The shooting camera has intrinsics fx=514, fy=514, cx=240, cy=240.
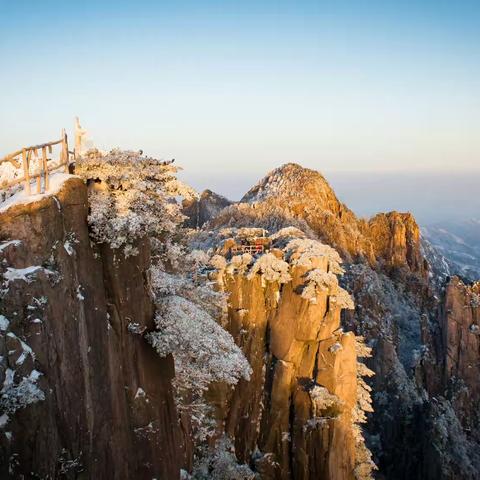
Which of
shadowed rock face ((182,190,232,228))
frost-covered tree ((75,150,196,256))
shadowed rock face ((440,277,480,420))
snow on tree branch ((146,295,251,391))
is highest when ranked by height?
frost-covered tree ((75,150,196,256))

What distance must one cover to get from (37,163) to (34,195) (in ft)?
8.23

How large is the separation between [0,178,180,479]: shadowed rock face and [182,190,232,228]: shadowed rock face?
2356 inches

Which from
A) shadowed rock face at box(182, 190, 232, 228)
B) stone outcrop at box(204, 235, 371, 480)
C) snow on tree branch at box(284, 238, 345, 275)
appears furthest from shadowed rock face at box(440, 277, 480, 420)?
snow on tree branch at box(284, 238, 345, 275)

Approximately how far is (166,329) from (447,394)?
59.1 meters

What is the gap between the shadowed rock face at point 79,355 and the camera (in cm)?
1145

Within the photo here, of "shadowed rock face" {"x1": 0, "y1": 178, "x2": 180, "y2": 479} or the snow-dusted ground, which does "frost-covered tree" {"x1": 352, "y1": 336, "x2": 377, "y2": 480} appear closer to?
"shadowed rock face" {"x1": 0, "y1": 178, "x2": 180, "y2": 479}

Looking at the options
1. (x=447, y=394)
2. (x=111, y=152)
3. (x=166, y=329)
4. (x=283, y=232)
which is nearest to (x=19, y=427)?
(x=166, y=329)

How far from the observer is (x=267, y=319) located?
120ft

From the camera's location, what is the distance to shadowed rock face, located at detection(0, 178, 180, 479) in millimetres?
11453

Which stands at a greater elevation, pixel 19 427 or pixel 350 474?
pixel 19 427

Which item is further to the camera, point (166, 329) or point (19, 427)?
point (166, 329)

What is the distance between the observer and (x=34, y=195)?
1274 cm

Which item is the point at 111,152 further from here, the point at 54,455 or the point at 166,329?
the point at 54,455

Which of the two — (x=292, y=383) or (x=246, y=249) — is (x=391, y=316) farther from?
(x=292, y=383)
